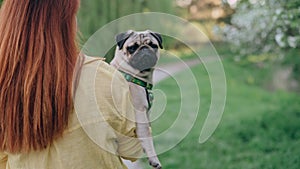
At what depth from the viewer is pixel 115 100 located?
184 centimetres

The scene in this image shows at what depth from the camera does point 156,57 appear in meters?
1.95

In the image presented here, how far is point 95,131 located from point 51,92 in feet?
0.64

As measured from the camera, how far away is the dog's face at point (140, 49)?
1.93 metres

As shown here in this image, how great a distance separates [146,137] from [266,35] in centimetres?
412

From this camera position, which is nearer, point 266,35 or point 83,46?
point 83,46

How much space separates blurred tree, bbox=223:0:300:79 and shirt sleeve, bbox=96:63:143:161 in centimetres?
236

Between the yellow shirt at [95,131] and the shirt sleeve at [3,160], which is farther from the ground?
the yellow shirt at [95,131]

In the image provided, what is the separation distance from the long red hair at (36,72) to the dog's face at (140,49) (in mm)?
188

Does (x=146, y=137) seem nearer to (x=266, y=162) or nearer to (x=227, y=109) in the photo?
A: (x=266, y=162)

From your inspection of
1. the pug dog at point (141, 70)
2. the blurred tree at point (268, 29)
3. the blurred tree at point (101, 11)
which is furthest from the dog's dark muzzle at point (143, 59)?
the blurred tree at point (101, 11)

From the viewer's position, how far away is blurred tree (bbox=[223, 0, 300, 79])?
4.12m

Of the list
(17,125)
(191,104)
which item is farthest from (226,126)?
(17,125)

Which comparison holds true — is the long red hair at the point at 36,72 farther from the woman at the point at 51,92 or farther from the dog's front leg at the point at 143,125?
the dog's front leg at the point at 143,125

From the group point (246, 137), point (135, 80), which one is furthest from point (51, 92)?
point (246, 137)
